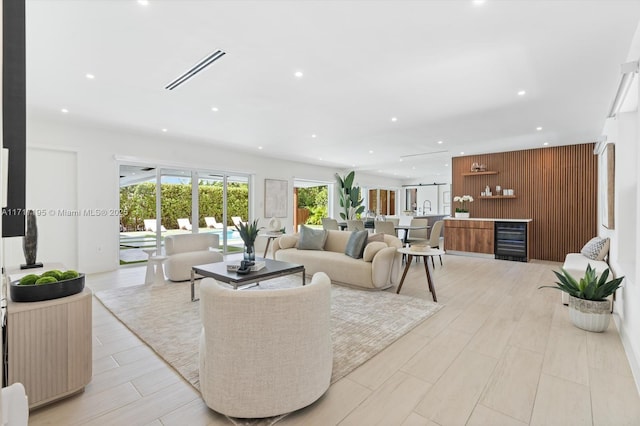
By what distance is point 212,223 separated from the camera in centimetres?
765

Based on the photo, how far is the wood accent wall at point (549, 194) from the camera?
22.0 feet

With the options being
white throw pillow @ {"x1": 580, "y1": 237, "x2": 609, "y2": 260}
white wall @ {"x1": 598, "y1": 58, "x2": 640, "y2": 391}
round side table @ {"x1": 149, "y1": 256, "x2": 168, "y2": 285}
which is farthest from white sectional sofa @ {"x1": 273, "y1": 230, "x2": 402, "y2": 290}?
white throw pillow @ {"x1": 580, "y1": 237, "x2": 609, "y2": 260}

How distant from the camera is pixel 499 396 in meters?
2.01

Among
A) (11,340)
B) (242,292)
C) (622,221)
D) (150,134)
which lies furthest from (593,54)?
(150,134)

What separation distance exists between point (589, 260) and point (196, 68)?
573 centimetres

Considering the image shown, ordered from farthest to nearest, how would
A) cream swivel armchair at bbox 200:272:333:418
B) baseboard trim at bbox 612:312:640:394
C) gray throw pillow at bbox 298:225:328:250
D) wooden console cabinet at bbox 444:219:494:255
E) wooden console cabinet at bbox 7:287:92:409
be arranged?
wooden console cabinet at bbox 444:219:494:255 < gray throw pillow at bbox 298:225:328:250 < baseboard trim at bbox 612:312:640:394 < wooden console cabinet at bbox 7:287:92:409 < cream swivel armchair at bbox 200:272:333:418

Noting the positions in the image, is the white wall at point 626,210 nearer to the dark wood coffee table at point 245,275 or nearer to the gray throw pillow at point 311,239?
the dark wood coffee table at point 245,275

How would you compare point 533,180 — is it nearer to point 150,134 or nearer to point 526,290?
point 526,290

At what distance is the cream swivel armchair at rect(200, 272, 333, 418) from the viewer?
65.0 inches

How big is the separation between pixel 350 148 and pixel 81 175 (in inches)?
215

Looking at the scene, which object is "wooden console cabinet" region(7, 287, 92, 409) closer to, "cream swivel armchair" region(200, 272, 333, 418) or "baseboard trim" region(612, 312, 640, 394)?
"cream swivel armchair" region(200, 272, 333, 418)

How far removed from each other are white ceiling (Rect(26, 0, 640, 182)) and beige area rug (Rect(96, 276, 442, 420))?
8.60 ft

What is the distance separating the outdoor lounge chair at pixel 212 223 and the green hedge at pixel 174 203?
75 millimetres

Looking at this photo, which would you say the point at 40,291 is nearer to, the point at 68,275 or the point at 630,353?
the point at 68,275
